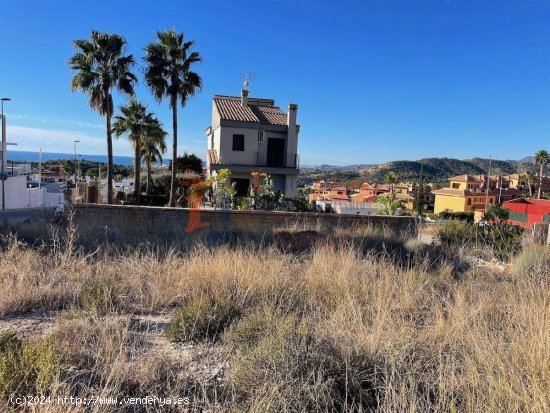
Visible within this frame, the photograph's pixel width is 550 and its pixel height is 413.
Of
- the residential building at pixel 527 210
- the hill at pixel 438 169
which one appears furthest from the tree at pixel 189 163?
the hill at pixel 438 169

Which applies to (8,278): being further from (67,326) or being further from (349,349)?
(349,349)

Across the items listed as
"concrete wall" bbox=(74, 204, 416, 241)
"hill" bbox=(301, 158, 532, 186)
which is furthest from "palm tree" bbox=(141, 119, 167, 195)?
"hill" bbox=(301, 158, 532, 186)

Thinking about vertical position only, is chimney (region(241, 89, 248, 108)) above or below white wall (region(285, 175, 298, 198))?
above

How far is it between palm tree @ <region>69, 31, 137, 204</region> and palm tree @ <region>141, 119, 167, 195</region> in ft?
20.1

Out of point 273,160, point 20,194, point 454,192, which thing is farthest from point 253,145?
point 454,192

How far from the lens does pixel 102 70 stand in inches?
945

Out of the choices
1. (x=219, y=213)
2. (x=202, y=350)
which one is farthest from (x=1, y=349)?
(x=219, y=213)

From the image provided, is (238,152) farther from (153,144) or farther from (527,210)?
(527,210)

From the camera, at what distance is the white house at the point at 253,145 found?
26.8 metres

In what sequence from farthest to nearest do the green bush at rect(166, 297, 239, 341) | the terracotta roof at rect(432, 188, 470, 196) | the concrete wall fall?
1. the terracotta roof at rect(432, 188, 470, 196)
2. the concrete wall
3. the green bush at rect(166, 297, 239, 341)

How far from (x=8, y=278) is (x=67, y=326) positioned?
1.94m

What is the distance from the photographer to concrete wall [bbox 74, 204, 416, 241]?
12.1 meters

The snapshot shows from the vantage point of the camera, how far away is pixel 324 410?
2396mm

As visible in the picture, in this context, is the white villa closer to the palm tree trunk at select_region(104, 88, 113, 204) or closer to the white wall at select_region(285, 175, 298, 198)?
the palm tree trunk at select_region(104, 88, 113, 204)
